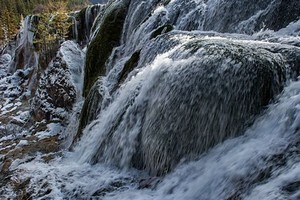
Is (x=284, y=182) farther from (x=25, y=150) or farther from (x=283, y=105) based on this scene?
(x=25, y=150)

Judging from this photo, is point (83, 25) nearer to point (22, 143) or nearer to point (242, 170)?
point (22, 143)

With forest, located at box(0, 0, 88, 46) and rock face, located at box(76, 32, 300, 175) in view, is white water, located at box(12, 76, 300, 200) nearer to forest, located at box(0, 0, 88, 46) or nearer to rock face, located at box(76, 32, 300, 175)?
rock face, located at box(76, 32, 300, 175)

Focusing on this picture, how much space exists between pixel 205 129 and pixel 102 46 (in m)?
10.9

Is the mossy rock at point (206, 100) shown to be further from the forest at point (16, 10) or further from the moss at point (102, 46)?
the forest at point (16, 10)

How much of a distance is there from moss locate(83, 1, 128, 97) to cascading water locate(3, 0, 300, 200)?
587 centimetres

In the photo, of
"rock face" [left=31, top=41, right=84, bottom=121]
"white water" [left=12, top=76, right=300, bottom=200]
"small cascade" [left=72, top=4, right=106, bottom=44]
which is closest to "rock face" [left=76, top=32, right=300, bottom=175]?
"white water" [left=12, top=76, right=300, bottom=200]

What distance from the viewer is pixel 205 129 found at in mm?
6336

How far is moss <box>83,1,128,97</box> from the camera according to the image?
631 inches

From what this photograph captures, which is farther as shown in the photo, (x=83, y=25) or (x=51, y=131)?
(x=83, y=25)

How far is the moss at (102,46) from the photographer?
52.6 ft

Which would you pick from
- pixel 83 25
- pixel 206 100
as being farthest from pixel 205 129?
pixel 83 25

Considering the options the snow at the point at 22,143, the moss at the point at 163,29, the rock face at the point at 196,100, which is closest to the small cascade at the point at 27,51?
the snow at the point at 22,143

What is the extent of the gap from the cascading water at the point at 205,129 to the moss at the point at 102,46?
587 centimetres

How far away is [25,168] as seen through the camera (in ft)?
32.3
